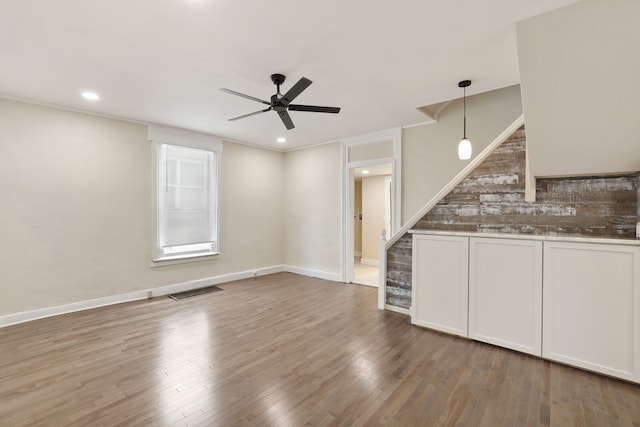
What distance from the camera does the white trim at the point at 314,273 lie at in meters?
5.78

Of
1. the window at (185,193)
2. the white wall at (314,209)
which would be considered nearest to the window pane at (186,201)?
the window at (185,193)

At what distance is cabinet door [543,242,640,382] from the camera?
2352 mm

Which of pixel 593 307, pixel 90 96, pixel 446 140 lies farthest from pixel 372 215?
pixel 90 96

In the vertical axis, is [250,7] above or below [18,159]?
above

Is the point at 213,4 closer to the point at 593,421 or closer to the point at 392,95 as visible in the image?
the point at 392,95

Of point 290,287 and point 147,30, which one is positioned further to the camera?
point 290,287

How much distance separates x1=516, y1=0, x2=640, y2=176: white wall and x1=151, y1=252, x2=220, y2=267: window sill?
5.08 m

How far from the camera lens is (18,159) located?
11.8ft

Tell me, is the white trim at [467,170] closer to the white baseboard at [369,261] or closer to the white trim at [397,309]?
the white trim at [397,309]

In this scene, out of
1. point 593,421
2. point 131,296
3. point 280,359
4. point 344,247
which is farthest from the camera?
point 344,247

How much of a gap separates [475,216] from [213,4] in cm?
330

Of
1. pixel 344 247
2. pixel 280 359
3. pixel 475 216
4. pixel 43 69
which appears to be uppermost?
pixel 43 69

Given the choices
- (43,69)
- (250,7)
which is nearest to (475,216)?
(250,7)

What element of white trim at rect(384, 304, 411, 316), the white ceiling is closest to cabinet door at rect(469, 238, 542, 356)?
white trim at rect(384, 304, 411, 316)
